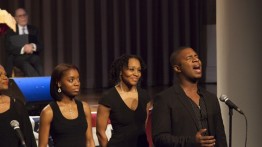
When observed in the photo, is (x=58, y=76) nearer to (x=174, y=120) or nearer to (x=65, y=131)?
(x=65, y=131)

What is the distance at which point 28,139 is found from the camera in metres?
4.11

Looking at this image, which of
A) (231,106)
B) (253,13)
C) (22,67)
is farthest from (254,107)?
(22,67)

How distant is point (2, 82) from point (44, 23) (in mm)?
9419

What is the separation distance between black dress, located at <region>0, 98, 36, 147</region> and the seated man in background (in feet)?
19.4

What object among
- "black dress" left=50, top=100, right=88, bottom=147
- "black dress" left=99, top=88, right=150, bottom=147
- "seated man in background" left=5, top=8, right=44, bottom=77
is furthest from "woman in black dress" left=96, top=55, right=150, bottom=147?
"seated man in background" left=5, top=8, right=44, bottom=77

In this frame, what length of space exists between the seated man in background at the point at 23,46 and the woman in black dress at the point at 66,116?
5.71 metres

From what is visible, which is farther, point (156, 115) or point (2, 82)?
point (2, 82)

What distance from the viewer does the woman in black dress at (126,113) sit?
179 inches

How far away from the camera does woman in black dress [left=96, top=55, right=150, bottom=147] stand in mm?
4559

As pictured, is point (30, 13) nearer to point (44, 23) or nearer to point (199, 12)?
point (44, 23)

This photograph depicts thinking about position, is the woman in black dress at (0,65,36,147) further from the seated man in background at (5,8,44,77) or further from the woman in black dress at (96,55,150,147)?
the seated man in background at (5,8,44,77)

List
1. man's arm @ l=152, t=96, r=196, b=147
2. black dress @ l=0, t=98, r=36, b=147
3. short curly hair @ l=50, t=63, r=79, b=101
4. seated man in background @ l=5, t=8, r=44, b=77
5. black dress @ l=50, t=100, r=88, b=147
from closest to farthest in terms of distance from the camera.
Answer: man's arm @ l=152, t=96, r=196, b=147
black dress @ l=0, t=98, r=36, b=147
black dress @ l=50, t=100, r=88, b=147
short curly hair @ l=50, t=63, r=79, b=101
seated man in background @ l=5, t=8, r=44, b=77

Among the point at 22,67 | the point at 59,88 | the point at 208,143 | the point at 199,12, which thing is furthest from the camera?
the point at 199,12

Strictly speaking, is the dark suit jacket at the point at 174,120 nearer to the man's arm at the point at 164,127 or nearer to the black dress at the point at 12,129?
the man's arm at the point at 164,127
